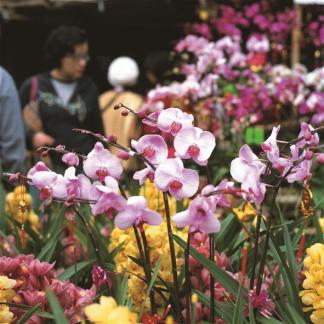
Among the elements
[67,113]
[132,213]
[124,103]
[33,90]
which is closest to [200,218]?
[132,213]

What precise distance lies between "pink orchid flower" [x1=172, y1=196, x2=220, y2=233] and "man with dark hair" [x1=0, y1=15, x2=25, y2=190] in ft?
7.29

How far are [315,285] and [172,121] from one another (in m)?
0.44

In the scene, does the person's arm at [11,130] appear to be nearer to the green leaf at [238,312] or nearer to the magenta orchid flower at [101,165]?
the magenta orchid flower at [101,165]

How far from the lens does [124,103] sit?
4648 millimetres

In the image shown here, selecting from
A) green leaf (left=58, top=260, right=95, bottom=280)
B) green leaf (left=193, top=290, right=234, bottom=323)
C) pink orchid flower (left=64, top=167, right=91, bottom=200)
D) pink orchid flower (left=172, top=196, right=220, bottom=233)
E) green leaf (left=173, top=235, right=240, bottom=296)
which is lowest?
green leaf (left=58, top=260, right=95, bottom=280)

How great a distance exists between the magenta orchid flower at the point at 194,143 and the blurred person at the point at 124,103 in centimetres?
312

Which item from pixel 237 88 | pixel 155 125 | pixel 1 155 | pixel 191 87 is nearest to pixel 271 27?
pixel 237 88

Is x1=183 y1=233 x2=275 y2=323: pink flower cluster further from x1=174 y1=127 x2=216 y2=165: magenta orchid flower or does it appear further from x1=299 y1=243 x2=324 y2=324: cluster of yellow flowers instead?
x1=174 y1=127 x2=216 y2=165: magenta orchid flower

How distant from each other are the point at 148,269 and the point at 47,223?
1.15 metres

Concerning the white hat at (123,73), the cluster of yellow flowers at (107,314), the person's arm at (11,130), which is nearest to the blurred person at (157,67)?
the white hat at (123,73)

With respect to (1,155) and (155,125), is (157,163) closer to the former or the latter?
(155,125)

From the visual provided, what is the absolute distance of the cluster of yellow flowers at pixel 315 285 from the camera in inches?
56.2

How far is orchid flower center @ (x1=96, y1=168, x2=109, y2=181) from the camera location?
4.44 feet

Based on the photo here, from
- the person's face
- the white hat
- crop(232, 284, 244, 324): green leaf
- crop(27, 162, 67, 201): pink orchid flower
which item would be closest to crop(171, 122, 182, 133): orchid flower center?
crop(27, 162, 67, 201): pink orchid flower
